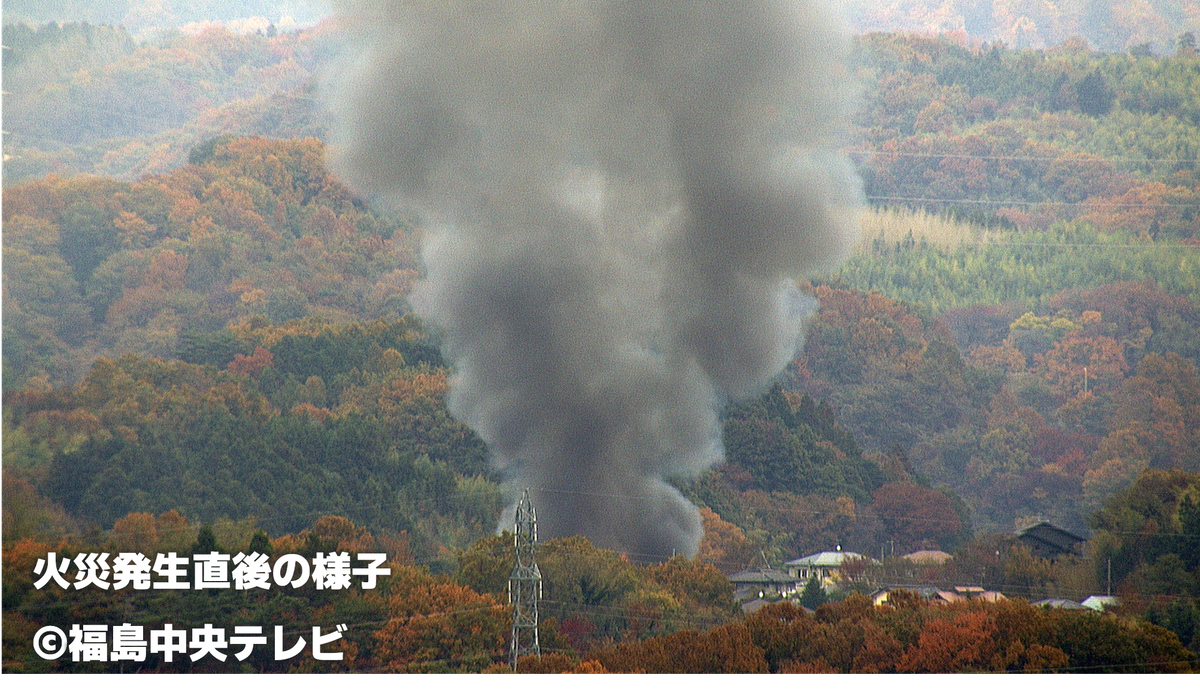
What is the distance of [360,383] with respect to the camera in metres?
47.5

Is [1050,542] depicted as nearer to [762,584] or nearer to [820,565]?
[820,565]

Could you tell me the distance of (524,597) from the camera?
1358 inches

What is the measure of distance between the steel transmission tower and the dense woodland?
579 millimetres

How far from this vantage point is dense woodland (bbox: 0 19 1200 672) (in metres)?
33.0

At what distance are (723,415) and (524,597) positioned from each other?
1807cm

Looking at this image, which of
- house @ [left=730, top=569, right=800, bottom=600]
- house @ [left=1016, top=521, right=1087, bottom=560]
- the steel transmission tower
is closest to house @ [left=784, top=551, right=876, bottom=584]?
house @ [left=730, top=569, right=800, bottom=600]

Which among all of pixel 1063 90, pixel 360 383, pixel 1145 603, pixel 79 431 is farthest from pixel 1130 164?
pixel 79 431

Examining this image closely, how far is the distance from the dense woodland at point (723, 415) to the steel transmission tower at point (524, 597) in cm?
58

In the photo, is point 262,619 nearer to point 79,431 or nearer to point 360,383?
point 79,431

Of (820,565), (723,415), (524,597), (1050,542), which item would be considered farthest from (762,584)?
(1050,542)

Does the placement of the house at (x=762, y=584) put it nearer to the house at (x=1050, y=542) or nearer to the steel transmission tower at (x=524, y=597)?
the house at (x=1050, y=542)

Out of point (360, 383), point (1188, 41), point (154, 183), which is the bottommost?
point (360, 383)

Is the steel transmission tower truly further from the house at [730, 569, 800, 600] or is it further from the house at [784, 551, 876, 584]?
the house at [784, 551, 876, 584]

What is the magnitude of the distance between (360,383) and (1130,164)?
52.2m
